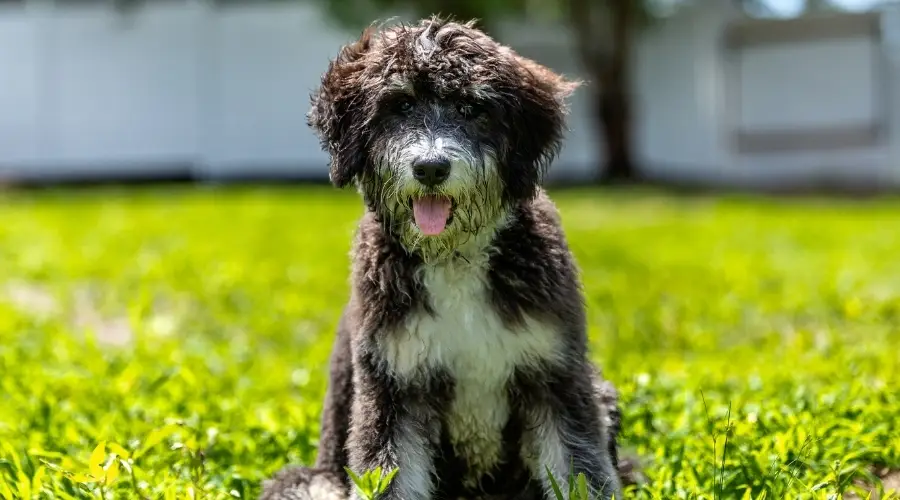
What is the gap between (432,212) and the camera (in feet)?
9.64

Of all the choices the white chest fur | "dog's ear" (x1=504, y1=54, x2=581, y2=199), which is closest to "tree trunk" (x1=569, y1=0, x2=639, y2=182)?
"dog's ear" (x1=504, y1=54, x2=581, y2=199)

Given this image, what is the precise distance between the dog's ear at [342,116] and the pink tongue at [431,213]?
0.92 ft

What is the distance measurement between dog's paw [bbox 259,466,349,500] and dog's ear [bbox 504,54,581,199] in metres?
1.19

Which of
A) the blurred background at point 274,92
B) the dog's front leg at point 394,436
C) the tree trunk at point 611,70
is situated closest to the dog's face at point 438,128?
the dog's front leg at point 394,436

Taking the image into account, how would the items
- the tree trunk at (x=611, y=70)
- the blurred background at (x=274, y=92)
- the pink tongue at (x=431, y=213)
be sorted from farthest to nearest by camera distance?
the blurred background at (x=274, y=92), the tree trunk at (x=611, y=70), the pink tongue at (x=431, y=213)

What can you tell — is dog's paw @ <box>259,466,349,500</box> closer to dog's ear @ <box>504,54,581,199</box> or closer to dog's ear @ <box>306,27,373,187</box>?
dog's ear @ <box>306,27,373,187</box>

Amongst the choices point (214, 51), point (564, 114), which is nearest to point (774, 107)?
point (214, 51)

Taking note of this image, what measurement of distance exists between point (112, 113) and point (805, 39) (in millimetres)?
17272

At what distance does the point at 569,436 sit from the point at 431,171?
3.20 ft

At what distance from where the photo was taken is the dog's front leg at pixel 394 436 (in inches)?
116

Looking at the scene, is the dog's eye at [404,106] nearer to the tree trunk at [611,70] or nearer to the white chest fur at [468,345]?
the white chest fur at [468,345]

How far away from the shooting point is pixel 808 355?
17.8 ft

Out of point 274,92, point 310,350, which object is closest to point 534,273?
point 310,350

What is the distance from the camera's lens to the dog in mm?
2938
